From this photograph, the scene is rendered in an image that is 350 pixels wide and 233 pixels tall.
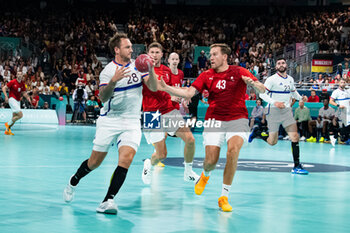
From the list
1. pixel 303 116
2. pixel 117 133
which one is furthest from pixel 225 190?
pixel 303 116

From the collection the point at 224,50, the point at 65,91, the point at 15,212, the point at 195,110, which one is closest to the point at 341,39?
the point at 195,110

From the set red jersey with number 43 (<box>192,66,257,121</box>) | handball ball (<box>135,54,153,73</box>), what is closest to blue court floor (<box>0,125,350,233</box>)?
red jersey with number 43 (<box>192,66,257,121</box>)

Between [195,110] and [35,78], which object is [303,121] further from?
[35,78]

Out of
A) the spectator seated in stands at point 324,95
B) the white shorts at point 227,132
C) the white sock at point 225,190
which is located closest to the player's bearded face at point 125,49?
the white shorts at point 227,132

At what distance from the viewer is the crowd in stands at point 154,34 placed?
101ft

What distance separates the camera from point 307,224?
6.55 meters

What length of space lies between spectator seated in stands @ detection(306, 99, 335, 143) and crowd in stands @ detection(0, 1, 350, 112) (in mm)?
5097

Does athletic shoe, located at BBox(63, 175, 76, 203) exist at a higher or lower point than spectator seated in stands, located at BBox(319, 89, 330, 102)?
lower

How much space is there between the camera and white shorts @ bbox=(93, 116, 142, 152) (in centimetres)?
705

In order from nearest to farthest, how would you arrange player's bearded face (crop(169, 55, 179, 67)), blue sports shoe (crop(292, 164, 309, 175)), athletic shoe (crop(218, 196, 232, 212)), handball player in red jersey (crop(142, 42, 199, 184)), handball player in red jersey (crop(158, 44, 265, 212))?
athletic shoe (crop(218, 196, 232, 212)) → handball player in red jersey (crop(158, 44, 265, 212)) → handball player in red jersey (crop(142, 42, 199, 184)) → player's bearded face (crop(169, 55, 179, 67)) → blue sports shoe (crop(292, 164, 309, 175))

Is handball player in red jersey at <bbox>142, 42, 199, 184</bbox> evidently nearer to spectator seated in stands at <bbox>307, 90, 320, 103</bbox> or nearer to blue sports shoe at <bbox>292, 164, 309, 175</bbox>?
blue sports shoe at <bbox>292, 164, 309, 175</bbox>

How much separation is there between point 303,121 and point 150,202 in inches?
613

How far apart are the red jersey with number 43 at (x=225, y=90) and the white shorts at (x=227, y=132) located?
0.27 feet

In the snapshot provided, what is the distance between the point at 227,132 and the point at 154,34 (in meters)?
28.3
